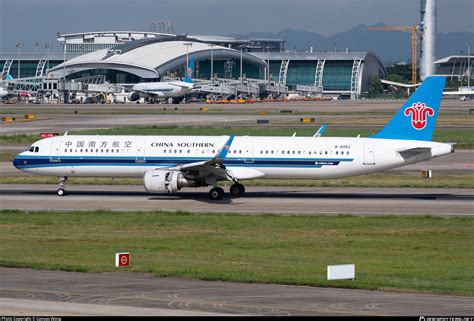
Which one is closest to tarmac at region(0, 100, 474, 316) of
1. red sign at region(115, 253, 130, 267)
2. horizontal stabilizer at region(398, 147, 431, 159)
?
red sign at region(115, 253, 130, 267)

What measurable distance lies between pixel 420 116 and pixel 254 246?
2036 centimetres

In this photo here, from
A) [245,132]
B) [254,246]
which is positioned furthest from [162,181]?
[245,132]

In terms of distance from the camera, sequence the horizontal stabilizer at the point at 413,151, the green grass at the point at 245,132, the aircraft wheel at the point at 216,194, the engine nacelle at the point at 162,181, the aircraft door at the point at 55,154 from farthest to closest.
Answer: the green grass at the point at 245,132
the aircraft door at the point at 55,154
the aircraft wheel at the point at 216,194
the horizontal stabilizer at the point at 413,151
the engine nacelle at the point at 162,181

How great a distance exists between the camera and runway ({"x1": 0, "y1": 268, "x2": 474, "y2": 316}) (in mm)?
23406

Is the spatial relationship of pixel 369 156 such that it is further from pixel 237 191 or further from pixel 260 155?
pixel 237 191

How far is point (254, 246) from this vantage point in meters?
37.9

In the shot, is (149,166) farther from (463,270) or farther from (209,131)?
(209,131)

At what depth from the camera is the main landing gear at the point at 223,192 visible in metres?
53.9

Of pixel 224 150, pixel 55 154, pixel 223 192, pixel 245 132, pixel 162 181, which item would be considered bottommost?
pixel 223 192

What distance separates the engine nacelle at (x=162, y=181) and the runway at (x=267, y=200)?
2.79 feet

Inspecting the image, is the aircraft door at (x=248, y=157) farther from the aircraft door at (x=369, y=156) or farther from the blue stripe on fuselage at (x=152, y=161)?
the aircraft door at (x=369, y=156)

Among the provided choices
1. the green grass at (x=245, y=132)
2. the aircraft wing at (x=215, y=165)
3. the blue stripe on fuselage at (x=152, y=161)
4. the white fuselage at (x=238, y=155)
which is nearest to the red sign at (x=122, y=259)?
the aircraft wing at (x=215, y=165)

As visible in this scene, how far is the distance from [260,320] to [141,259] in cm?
1319

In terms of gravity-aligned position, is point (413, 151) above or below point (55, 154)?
above
